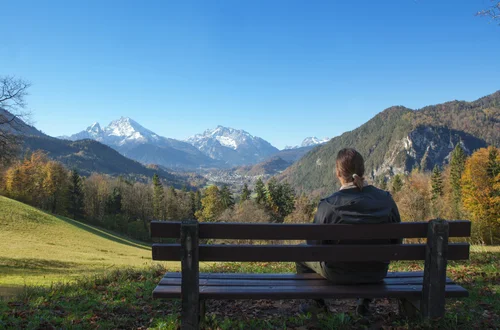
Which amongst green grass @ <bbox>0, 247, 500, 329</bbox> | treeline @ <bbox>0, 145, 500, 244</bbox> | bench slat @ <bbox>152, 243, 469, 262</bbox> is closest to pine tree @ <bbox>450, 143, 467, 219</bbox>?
treeline @ <bbox>0, 145, 500, 244</bbox>

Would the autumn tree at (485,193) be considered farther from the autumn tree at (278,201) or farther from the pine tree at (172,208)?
the pine tree at (172,208)

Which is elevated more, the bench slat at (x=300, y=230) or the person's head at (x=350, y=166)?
the person's head at (x=350, y=166)

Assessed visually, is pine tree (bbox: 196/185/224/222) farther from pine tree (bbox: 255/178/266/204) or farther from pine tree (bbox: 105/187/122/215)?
pine tree (bbox: 105/187/122/215)

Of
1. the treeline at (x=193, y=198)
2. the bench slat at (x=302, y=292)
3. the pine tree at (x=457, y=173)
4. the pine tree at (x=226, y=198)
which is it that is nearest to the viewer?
the bench slat at (x=302, y=292)

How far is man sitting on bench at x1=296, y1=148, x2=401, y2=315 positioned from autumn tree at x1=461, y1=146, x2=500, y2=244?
46150 mm

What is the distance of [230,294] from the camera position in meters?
4.29

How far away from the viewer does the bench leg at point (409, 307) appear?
15.1 ft

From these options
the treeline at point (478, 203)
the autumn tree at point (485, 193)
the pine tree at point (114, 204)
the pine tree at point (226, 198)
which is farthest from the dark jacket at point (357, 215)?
the pine tree at point (114, 204)

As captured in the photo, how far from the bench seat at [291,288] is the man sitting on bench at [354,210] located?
15 centimetres

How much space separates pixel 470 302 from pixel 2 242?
1420 inches

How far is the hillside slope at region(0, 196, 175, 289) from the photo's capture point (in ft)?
68.7

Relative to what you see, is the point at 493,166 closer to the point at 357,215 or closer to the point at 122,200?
the point at 357,215

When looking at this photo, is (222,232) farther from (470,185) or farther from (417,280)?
(470,185)

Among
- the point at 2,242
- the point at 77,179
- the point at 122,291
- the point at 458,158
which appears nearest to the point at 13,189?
the point at 77,179
